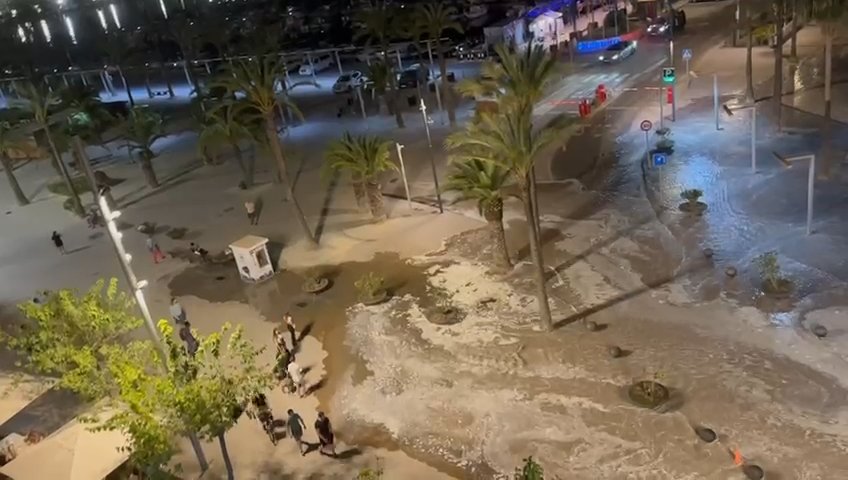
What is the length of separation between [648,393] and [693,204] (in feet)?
41.7

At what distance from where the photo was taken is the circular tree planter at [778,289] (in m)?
24.4

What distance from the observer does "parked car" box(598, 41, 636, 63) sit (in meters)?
56.4

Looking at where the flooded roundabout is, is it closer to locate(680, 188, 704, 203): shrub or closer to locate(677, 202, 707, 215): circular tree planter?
locate(677, 202, 707, 215): circular tree planter

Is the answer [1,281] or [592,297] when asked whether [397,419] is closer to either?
[592,297]

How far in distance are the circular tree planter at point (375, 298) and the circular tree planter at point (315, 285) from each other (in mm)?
2067

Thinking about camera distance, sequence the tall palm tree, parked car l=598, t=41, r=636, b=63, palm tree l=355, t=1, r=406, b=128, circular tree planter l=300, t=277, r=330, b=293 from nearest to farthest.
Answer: the tall palm tree, circular tree planter l=300, t=277, r=330, b=293, palm tree l=355, t=1, r=406, b=128, parked car l=598, t=41, r=636, b=63

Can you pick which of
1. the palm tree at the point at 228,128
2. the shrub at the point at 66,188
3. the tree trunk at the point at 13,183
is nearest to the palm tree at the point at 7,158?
the tree trunk at the point at 13,183

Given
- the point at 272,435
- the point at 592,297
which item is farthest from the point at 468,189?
the point at 272,435

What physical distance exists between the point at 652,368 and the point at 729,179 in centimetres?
1458

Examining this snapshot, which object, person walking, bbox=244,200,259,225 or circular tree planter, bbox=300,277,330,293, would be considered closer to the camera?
circular tree planter, bbox=300,277,330,293

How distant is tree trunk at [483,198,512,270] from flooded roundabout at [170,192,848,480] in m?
0.57

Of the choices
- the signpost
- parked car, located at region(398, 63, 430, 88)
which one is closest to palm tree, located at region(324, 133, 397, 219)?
the signpost

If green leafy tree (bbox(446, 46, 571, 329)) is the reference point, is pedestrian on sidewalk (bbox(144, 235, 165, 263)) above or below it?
below

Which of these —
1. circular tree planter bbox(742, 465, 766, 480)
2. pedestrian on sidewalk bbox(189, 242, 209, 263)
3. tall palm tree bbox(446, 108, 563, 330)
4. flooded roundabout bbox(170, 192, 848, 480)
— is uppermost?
tall palm tree bbox(446, 108, 563, 330)
